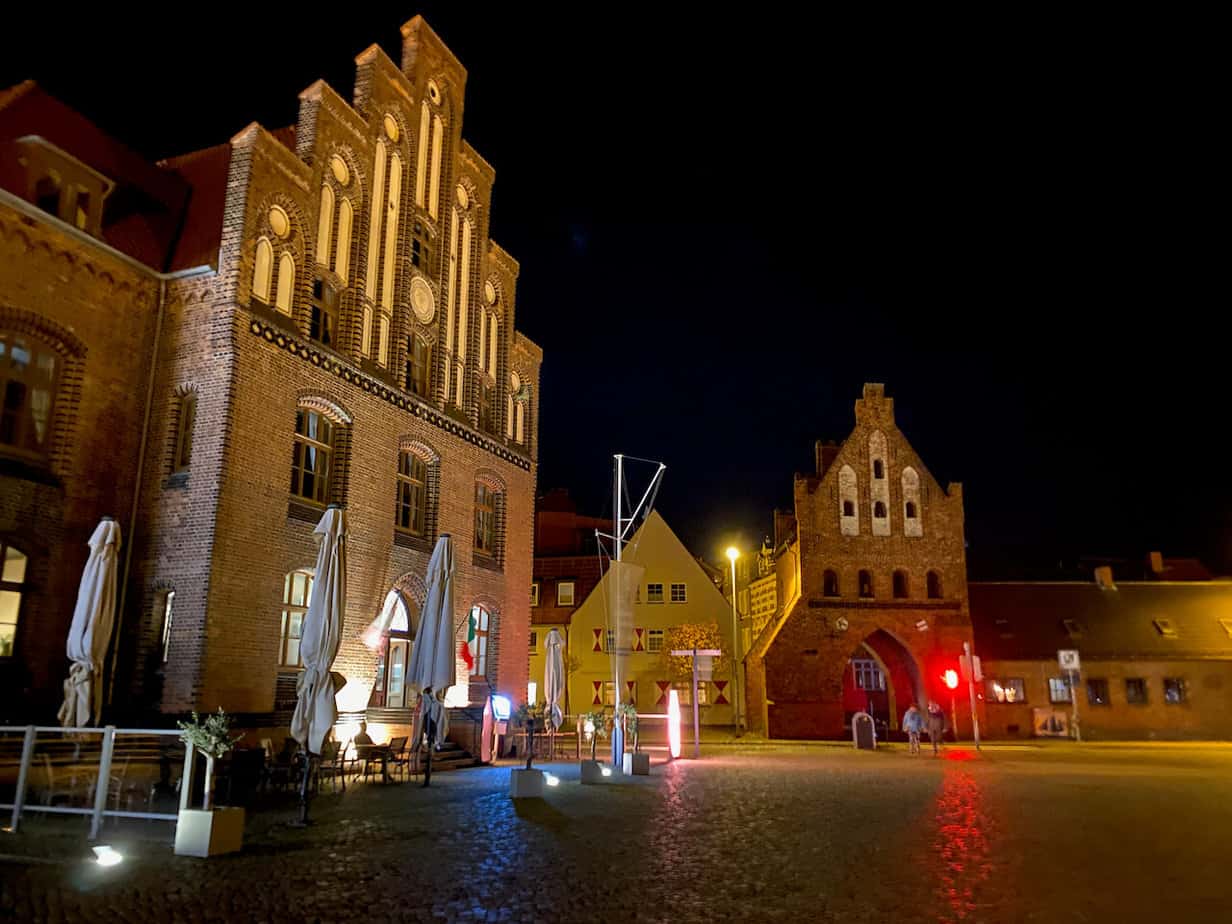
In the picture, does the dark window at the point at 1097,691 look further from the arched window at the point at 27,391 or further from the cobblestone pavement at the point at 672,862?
the arched window at the point at 27,391

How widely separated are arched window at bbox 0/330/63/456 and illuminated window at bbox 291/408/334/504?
460 centimetres

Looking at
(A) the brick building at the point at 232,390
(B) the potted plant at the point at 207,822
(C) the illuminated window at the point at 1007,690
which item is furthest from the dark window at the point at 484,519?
(C) the illuminated window at the point at 1007,690

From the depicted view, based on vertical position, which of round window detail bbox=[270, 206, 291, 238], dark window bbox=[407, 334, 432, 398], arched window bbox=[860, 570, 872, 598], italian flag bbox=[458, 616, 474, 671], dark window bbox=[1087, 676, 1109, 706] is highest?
round window detail bbox=[270, 206, 291, 238]

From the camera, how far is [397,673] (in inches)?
913

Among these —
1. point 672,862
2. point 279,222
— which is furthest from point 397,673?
point 672,862

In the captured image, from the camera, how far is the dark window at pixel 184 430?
18359mm

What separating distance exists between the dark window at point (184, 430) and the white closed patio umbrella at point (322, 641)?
5012mm

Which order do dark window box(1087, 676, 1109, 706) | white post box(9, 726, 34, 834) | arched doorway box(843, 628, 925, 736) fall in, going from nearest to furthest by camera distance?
white post box(9, 726, 34, 834)
dark window box(1087, 676, 1109, 706)
arched doorway box(843, 628, 925, 736)

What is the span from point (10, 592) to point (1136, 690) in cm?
4142

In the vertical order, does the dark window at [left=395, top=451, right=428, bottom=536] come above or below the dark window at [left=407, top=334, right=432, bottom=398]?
below

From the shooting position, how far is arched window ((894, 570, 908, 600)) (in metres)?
40.0

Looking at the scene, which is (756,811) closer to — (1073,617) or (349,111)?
(349,111)

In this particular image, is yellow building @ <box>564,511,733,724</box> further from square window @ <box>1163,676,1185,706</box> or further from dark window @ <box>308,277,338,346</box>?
dark window @ <box>308,277,338,346</box>

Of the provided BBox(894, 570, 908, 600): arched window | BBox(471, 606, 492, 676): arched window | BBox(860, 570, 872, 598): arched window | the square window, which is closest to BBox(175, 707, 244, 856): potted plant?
BBox(471, 606, 492, 676): arched window
